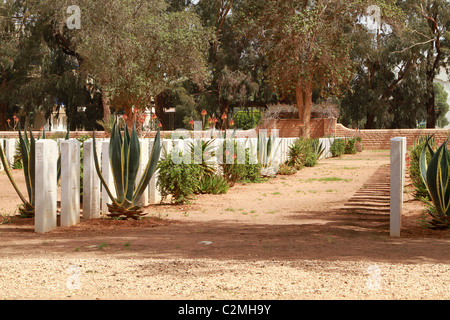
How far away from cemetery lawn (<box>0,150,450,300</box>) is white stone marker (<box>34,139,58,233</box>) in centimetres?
16

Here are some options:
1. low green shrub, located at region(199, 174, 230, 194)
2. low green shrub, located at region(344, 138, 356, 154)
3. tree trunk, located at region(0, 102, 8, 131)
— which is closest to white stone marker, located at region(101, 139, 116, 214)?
low green shrub, located at region(199, 174, 230, 194)

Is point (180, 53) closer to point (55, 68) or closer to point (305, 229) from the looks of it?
point (55, 68)

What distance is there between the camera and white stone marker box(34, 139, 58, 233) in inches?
271

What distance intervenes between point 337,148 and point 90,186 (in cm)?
2395

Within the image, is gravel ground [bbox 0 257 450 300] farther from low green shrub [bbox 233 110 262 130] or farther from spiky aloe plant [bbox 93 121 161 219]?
low green shrub [bbox 233 110 262 130]

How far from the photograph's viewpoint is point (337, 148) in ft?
100

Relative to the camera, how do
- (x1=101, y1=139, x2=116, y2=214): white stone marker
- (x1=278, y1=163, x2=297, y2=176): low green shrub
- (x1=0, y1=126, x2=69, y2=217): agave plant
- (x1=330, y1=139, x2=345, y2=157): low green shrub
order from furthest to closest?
(x1=330, y1=139, x2=345, y2=157): low green shrub → (x1=278, y1=163, x2=297, y2=176): low green shrub → (x1=101, y1=139, x2=116, y2=214): white stone marker → (x1=0, y1=126, x2=69, y2=217): agave plant

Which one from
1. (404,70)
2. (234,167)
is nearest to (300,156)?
(234,167)

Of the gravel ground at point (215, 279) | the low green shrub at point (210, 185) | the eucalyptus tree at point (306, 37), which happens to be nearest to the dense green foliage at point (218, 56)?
the eucalyptus tree at point (306, 37)

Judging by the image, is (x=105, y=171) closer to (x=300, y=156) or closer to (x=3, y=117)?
(x=300, y=156)

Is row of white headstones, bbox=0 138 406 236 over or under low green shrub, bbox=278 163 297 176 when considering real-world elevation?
over

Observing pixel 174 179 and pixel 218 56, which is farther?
pixel 218 56

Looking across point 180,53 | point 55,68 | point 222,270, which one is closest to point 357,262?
point 222,270

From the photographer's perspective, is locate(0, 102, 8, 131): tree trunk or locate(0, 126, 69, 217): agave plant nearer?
locate(0, 126, 69, 217): agave plant
